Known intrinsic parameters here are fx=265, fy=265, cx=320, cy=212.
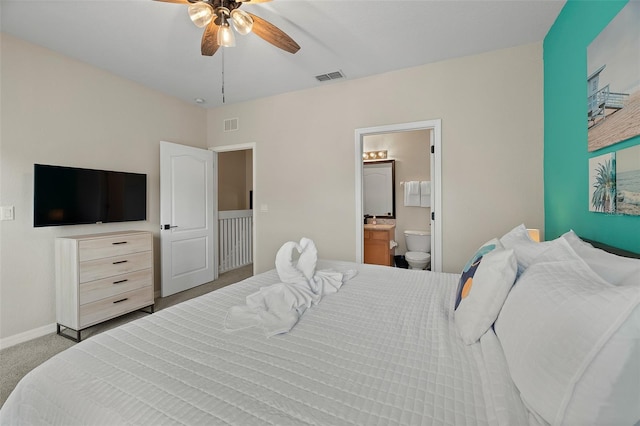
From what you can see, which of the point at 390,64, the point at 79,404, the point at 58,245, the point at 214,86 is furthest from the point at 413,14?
the point at 58,245

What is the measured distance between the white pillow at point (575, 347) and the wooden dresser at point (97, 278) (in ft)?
10.3

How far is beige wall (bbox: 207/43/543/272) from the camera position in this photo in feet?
8.27

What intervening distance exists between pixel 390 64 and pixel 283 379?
303 centimetres

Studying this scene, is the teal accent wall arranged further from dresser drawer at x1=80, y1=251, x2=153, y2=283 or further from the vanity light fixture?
dresser drawer at x1=80, y1=251, x2=153, y2=283

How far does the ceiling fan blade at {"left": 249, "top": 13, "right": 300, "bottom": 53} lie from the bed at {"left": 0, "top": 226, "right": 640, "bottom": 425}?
1.79 m

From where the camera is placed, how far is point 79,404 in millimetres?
784

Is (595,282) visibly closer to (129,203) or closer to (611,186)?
(611,186)

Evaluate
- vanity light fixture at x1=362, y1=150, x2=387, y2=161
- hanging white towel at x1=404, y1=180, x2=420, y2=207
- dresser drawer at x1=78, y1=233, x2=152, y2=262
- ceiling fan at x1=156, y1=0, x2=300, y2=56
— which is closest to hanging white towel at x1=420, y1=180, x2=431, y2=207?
hanging white towel at x1=404, y1=180, x2=420, y2=207

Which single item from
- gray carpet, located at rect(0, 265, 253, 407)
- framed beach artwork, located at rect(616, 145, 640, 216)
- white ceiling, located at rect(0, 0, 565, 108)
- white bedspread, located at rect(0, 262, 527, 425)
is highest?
white ceiling, located at rect(0, 0, 565, 108)

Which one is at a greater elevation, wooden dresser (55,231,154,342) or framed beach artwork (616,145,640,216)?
framed beach artwork (616,145,640,216)

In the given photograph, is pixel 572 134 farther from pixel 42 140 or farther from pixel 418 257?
pixel 42 140

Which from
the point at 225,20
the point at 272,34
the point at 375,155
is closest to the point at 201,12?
the point at 225,20

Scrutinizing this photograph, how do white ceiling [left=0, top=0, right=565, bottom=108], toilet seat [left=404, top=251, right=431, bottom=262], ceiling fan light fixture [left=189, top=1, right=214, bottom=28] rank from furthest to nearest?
1. toilet seat [left=404, top=251, right=431, bottom=262]
2. white ceiling [left=0, top=0, right=565, bottom=108]
3. ceiling fan light fixture [left=189, top=1, right=214, bottom=28]

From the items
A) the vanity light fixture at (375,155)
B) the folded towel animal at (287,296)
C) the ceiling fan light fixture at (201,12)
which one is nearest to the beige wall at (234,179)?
the vanity light fixture at (375,155)
